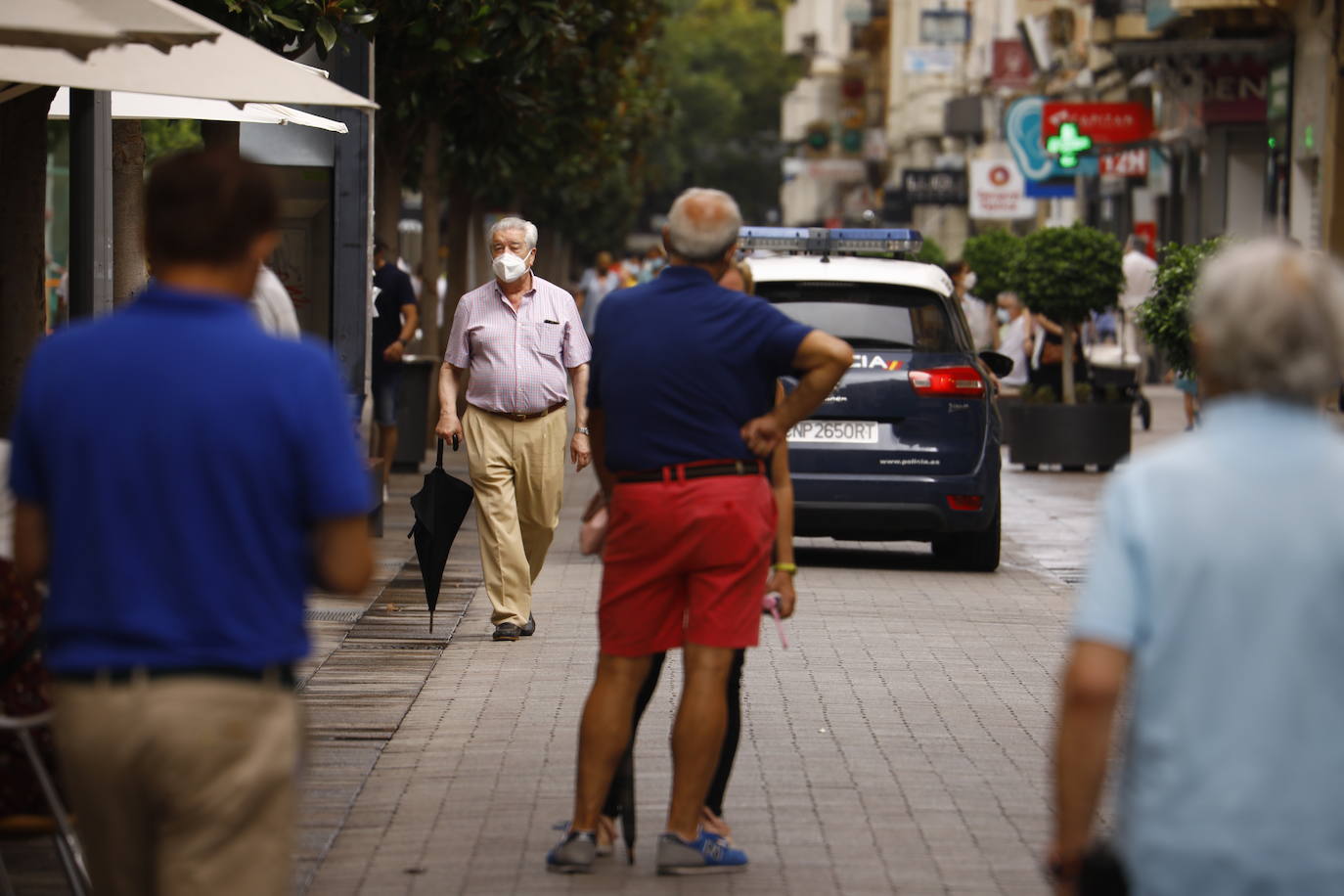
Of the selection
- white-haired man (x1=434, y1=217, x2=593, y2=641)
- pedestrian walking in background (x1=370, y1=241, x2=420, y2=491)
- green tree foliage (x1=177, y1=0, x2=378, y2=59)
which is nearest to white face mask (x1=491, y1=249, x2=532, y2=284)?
white-haired man (x1=434, y1=217, x2=593, y2=641)

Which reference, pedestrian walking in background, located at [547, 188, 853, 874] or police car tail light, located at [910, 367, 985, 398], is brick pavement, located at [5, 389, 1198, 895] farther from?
police car tail light, located at [910, 367, 985, 398]

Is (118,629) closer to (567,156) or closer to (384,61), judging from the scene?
(384,61)

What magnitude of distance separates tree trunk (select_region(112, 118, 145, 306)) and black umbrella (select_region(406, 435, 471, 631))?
1800mm

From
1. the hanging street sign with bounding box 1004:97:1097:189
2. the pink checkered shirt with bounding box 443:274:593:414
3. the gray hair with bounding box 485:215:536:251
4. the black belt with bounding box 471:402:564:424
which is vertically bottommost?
the black belt with bounding box 471:402:564:424

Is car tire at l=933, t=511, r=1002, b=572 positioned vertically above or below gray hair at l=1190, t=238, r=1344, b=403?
below

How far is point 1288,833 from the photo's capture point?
122 inches

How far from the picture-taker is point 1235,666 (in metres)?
3.14

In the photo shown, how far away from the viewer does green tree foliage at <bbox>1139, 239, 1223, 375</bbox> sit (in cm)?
1720

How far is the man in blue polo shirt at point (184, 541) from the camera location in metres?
3.43

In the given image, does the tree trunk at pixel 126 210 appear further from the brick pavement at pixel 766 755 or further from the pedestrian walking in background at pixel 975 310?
Result: the pedestrian walking in background at pixel 975 310

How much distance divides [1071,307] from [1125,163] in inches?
560

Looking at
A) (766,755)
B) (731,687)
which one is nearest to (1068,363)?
(766,755)

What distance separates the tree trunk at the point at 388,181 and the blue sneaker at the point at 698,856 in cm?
1478

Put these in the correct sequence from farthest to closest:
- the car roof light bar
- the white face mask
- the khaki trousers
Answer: the car roof light bar, the white face mask, the khaki trousers
